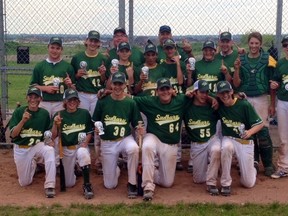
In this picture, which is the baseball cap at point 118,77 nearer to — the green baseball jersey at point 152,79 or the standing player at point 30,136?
the green baseball jersey at point 152,79

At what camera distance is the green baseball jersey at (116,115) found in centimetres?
649

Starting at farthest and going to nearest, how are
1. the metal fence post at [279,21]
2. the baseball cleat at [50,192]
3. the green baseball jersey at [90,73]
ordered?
the metal fence post at [279,21]
the green baseball jersey at [90,73]
the baseball cleat at [50,192]

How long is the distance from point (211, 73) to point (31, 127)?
240cm

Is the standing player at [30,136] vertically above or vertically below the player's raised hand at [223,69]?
below

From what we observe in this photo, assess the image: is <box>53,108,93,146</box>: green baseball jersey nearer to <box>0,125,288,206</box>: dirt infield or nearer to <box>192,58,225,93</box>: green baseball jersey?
<box>0,125,288,206</box>: dirt infield

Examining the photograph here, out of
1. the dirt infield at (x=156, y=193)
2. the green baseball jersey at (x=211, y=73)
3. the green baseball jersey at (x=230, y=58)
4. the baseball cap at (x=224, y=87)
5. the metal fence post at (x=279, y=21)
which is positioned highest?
the metal fence post at (x=279, y=21)

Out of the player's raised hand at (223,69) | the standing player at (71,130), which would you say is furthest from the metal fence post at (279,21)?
the standing player at (71,130)

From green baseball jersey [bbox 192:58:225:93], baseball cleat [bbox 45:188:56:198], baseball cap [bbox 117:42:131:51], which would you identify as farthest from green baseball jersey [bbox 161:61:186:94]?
baseball cleat [bbox 45:188:56:198]

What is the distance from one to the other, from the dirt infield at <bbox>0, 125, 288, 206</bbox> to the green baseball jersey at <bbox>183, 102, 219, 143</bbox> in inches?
24.8

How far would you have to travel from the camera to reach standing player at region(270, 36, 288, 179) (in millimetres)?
6711

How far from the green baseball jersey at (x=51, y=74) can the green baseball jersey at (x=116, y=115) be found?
694 millimetres

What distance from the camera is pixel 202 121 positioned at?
6.58 m

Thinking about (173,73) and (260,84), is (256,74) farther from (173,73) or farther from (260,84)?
(173,73)

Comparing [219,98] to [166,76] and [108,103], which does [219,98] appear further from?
[108,103]
